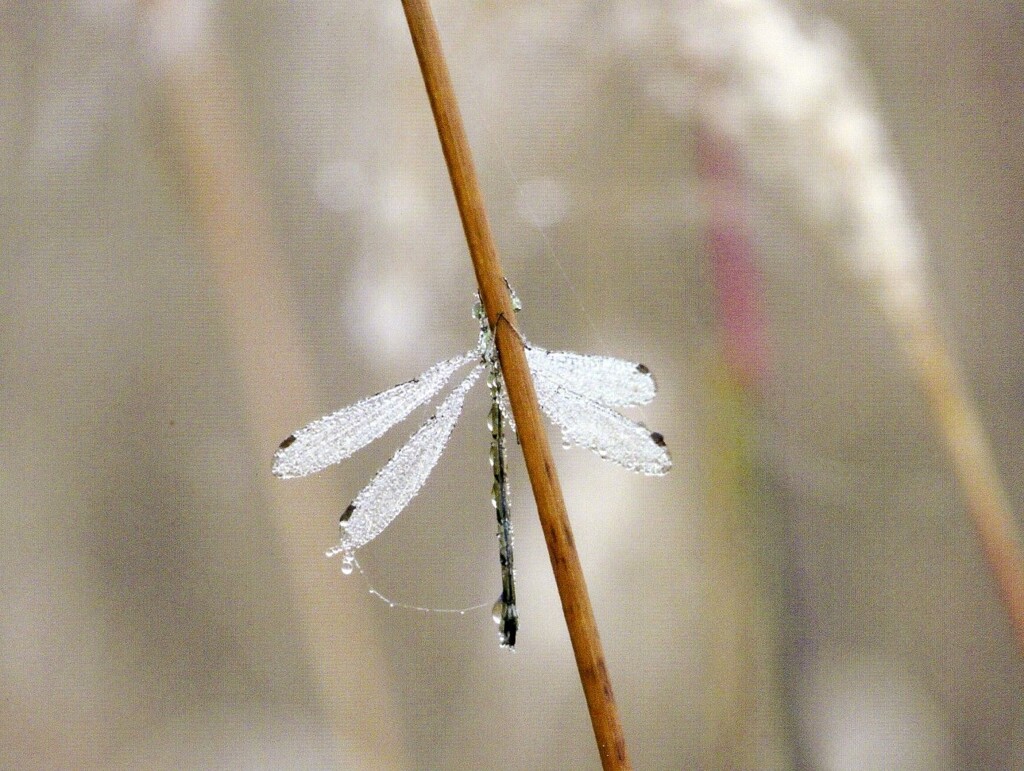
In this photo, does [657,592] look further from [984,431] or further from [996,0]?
[996,0]

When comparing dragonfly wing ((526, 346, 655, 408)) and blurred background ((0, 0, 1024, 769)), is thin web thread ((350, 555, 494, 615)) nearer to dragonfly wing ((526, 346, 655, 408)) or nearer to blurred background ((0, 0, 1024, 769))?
blurred background ((0, 0, 1024, 769))

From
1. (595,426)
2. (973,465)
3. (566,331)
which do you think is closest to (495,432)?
(595,426)

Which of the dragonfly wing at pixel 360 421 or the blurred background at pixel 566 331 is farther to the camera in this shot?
the blurred background at pixel 566 331

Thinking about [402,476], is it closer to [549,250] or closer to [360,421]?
[360,421]

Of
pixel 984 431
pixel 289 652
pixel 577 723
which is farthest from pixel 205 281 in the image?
pixel 984 431

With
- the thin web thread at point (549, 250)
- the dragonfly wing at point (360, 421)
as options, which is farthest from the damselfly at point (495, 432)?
the thin web thread at point (549, 250)

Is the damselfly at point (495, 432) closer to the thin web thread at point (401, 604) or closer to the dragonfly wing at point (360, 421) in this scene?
the dragonfly wing at point (360, 421)
